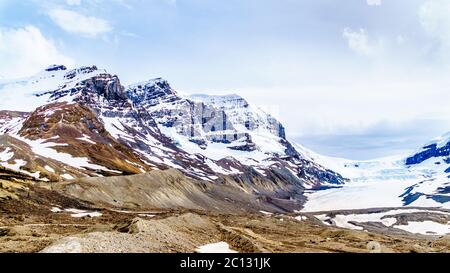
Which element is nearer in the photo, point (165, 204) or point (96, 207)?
point (96, 207)

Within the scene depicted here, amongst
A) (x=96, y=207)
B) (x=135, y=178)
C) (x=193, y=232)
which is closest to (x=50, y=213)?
(x=96, y=207)

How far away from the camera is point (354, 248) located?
67.7 m

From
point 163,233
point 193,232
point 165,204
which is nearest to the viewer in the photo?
point 163,233

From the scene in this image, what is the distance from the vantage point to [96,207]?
129 metres
